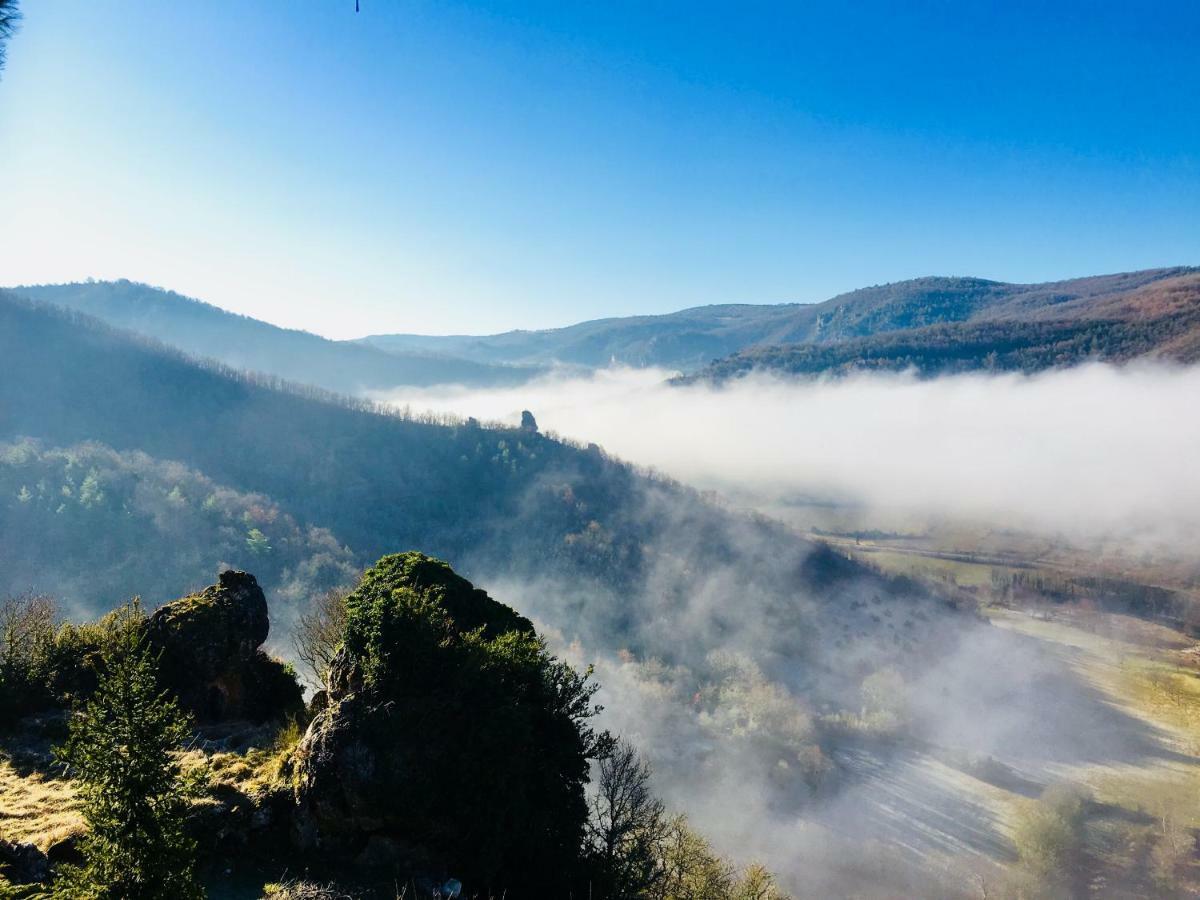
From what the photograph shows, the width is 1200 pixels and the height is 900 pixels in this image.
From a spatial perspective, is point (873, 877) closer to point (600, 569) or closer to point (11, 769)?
point (11, 769)

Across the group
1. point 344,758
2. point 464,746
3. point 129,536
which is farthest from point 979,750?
point 129,536

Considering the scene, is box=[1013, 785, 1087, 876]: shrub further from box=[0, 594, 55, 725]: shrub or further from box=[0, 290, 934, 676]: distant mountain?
box=[0, 594, 55, 725]: shrub

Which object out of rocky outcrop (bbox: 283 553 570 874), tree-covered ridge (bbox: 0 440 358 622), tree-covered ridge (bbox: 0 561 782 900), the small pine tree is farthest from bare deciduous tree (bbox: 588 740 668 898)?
tree-covered ridge (bbox: 0 440 358 622)

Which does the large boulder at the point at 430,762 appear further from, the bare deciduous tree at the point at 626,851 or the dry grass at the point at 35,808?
the dry grass at the point at 35,808

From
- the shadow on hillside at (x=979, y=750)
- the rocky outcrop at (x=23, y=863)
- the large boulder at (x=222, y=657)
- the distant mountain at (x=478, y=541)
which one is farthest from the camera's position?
the distant mountain at (x=478, y=541)

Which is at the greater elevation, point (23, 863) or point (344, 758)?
point (23, 863)

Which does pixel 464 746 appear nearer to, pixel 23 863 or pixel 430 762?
pixel 430 762

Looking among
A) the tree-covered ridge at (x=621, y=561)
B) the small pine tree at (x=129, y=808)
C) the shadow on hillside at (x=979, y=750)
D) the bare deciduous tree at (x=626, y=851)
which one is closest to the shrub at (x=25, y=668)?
the small pine tree at (x=129, y=808)
